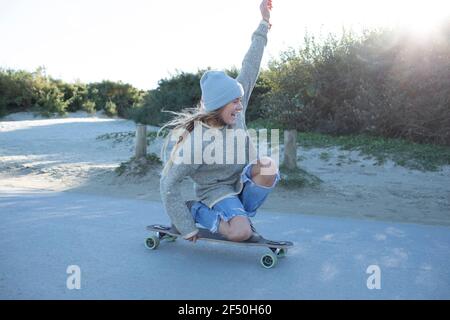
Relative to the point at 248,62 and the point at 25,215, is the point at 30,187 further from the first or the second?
the point at 248,62

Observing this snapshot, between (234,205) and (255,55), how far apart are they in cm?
139

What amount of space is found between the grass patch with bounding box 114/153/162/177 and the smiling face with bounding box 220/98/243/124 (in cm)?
429

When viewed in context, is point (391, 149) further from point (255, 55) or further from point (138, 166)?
point (255, 55)

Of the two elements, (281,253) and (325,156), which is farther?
(325,156)

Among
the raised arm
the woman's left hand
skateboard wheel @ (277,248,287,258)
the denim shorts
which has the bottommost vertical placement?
skateboard wheel @ (277,248,287,258)

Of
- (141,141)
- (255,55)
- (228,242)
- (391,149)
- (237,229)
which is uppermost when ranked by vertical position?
(255,55)

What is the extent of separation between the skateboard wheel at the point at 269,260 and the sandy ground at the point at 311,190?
2.15 metres

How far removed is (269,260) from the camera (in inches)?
140

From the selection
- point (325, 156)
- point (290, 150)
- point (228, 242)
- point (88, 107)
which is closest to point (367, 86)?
point (325, 156)

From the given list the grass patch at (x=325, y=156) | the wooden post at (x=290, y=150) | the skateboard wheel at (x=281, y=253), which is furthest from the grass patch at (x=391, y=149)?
the skateboard wheel at (x=281, y=253)

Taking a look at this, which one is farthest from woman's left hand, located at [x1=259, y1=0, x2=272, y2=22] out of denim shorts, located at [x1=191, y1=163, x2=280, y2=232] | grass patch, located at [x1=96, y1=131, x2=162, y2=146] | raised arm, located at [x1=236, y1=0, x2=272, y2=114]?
grass patch, located at [x1=96, y1=131, x2=162, y2=146]

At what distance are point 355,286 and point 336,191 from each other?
12.1 feet

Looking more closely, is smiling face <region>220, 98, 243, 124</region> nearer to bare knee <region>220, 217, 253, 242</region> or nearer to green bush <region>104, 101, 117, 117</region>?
bare knee <region>220, 217, 253, 242</region>

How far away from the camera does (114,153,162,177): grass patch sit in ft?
25.6
